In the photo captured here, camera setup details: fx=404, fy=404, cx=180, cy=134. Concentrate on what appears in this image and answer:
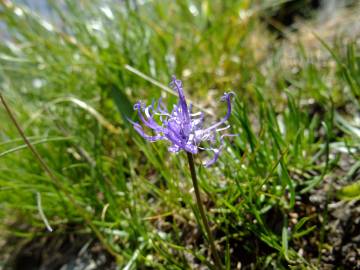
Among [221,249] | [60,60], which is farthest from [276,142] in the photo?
[60,60]

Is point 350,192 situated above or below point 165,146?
below

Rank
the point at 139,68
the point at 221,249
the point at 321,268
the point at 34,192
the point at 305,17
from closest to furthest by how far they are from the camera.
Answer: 1. the point at 321,268
2. the point at 221,249
3. the point at 34,192
4. the point at 139,68
5. the point at 305,17

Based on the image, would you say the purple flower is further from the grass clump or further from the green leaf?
the green leaf

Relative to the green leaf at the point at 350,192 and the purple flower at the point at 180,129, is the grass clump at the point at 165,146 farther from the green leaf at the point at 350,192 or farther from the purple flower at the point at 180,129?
the purple flower at the point at 180,129

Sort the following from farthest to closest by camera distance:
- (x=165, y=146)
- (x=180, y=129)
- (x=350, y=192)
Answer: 1. (x=165, y=146)
2. (x=350, y=192)
3. (x=180, y=129)

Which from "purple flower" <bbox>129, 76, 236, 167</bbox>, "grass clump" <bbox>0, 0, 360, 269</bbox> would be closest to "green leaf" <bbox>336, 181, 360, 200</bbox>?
"grass clump" <bbox>0, 0, 360, 269</bbox>

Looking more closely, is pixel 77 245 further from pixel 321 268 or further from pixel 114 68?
pixel 321 268

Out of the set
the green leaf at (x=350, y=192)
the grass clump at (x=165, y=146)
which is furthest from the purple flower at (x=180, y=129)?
the green leaf at (x=350, y=192)

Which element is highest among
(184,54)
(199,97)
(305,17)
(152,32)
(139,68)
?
(305,17)

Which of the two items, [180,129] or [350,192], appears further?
[350,192]

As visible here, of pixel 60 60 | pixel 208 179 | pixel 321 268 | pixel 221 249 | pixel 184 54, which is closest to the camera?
pixel 321 268

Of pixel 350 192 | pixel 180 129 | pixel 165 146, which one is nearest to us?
pixel 180 129
